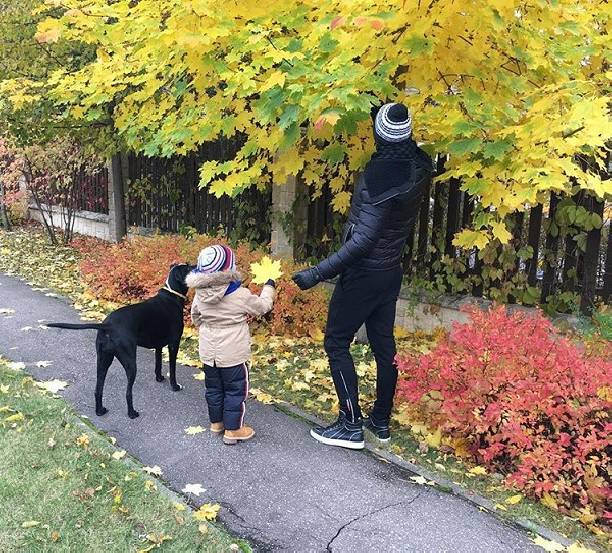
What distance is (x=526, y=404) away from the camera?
3.42 m

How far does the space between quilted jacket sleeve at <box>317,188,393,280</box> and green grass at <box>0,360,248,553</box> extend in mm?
1542

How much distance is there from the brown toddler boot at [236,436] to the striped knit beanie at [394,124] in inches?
82.6

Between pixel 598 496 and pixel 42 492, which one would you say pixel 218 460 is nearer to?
pixel 42 492

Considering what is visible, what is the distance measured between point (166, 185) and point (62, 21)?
5.65 meters

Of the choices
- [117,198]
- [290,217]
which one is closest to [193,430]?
[290,217]

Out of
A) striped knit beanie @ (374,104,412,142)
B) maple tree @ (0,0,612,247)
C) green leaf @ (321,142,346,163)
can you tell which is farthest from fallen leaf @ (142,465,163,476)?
green leaf @ (321,142,346,163)

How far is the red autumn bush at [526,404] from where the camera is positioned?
3.22m

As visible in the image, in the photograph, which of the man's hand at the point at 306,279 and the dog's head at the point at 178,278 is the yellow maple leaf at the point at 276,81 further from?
the dog's head at the point at 178,278

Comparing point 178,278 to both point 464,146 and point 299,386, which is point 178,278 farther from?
point 464,146

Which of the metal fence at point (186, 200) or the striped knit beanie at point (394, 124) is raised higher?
the striped knit beanie at point (394, 124)

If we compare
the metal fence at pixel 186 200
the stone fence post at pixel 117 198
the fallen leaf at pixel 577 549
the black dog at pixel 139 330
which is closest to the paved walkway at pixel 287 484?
the fallen leaf at pixel 577 549

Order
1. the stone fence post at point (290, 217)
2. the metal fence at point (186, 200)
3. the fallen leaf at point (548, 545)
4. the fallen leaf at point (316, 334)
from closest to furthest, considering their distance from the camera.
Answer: the fallen leaf at point (548, 545)
the fallen leaf at point (316, 334)
the stone fence post at point (290, 217)
the metal fence at point (186, 200)

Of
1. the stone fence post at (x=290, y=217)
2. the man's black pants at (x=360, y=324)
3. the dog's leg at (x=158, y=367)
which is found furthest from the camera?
the stone fence post at (x=290, y=217)

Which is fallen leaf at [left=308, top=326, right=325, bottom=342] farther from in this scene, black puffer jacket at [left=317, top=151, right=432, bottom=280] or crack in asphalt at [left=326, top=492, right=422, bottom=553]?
crack in asphalt at [left=326, top=492, right=422, bottom=553]
